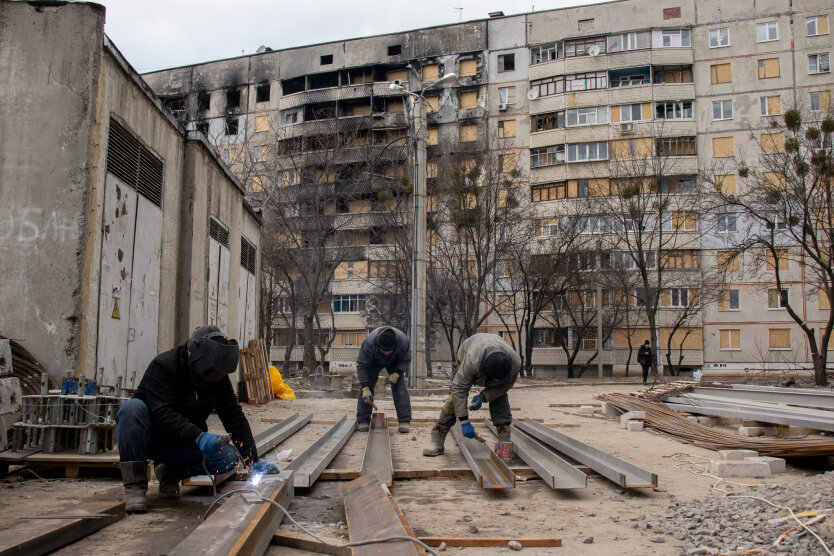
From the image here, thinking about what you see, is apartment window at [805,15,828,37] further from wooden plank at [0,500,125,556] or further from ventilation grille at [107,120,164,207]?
wooden plank at [0,500,125,556]

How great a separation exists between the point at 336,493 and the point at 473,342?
2424 millimetres

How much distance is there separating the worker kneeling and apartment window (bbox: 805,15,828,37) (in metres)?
46.7

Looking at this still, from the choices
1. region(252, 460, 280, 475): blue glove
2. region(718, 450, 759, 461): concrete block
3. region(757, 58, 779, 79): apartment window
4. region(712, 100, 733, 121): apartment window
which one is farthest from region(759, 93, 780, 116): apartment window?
region(252, 460, 280, 475): blue glove

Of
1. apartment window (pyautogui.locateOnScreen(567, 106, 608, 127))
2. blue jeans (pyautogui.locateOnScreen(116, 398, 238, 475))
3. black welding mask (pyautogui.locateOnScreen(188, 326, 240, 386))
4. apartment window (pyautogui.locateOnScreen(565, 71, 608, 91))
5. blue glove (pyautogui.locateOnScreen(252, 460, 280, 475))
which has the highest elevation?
apartment window (pyautogui.locateOnScreen(565, 71, 608, 91))

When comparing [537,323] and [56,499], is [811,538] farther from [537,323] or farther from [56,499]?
[537,323]

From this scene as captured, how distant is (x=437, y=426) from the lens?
6.79 meters

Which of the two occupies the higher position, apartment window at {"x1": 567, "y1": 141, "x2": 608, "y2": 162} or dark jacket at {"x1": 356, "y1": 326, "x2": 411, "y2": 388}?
apartment window at {"x1": 567, "y1": 141, "x2": 608, "y2": 162}

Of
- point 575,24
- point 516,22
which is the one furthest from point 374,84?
point 575,24

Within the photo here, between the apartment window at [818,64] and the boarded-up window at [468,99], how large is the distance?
2161cm

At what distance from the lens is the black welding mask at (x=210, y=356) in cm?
413

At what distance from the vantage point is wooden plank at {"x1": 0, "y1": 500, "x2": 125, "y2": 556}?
304 cm

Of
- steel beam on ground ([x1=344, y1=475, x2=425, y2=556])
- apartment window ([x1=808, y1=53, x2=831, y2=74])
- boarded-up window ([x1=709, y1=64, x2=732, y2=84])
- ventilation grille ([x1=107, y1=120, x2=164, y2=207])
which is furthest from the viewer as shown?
boarded-up window ([x1=709, y1=64, x2=732, y2=84])

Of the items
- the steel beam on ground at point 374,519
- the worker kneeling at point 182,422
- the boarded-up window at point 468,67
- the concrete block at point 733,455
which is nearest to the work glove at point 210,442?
the worker kneeling at point 182,422

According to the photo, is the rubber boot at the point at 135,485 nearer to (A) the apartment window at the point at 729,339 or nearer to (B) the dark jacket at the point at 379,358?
(B) the dark jacket at the point at 379,358
